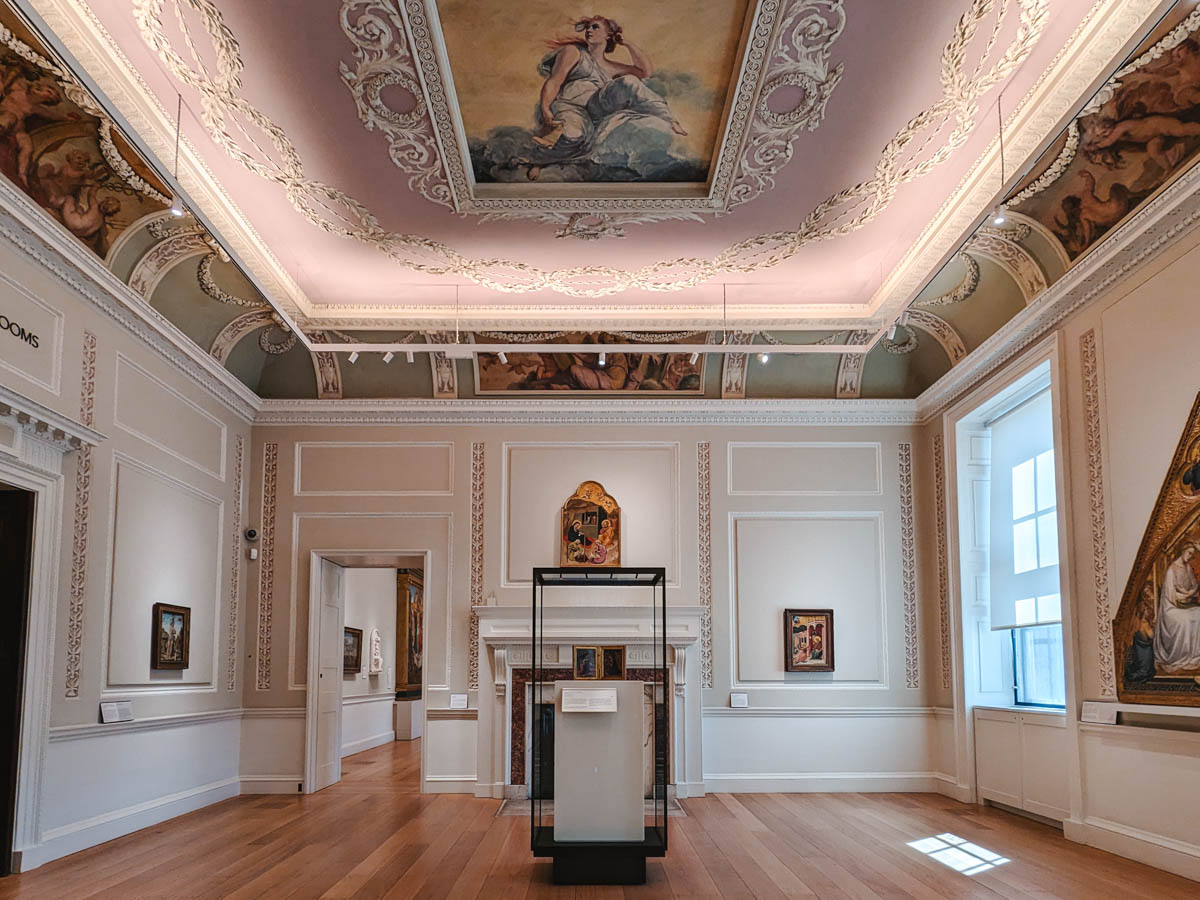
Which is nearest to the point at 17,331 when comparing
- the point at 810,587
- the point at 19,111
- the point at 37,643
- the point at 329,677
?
the point at 19,111

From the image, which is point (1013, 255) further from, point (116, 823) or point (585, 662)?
point (116, 823)

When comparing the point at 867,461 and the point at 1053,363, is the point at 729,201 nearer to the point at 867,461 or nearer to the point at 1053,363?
the point at 1053,363

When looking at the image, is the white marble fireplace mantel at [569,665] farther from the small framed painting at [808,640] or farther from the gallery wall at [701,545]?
the small framed painting at [808,640]

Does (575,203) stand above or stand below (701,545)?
above

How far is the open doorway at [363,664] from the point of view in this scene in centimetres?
1338

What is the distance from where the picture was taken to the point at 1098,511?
361 inches

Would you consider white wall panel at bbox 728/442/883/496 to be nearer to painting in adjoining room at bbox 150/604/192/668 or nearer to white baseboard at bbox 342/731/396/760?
painting in adjoining room at bbox 150/604/192/668

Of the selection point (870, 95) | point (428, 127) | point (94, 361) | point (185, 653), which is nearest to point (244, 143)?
point (428, 127)

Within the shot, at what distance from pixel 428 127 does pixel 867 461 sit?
748 centimetres

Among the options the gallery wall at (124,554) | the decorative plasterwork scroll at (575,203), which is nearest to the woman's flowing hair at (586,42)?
the decorative plasterwork scroll at (575,203)

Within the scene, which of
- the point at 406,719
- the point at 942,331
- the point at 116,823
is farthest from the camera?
the point at 406,719

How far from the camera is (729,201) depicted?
9.79 m

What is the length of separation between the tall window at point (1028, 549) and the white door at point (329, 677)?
7604mm

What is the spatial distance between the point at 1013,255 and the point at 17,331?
818 centimetres
